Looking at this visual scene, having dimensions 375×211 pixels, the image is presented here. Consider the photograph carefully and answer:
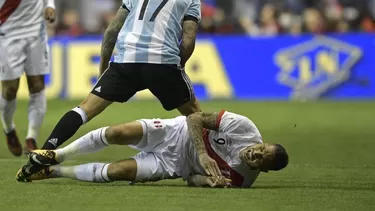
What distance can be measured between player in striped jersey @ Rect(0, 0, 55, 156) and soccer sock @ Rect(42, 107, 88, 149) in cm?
245

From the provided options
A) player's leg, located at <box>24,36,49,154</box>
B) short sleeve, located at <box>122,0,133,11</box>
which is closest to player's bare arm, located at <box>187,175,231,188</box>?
short sleeve, located at <box>122,0,133,11</box>

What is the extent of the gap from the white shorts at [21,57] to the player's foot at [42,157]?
9.81 feet

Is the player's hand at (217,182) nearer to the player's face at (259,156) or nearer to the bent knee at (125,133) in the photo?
the player's face at (259,156)

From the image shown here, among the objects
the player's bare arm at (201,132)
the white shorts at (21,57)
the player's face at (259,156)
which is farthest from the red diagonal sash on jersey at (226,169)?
the white shorts at (21,57)

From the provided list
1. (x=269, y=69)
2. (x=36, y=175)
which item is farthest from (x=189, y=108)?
(x=269, y=69)

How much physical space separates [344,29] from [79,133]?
9380mm

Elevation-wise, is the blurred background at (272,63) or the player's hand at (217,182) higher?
the player's hand at (217,182)

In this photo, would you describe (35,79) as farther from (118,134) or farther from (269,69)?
(269,69)

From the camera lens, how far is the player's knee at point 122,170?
8.49 metres

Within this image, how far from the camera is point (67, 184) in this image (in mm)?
8617

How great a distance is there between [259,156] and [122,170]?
44.2 inches

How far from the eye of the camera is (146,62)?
895 cm

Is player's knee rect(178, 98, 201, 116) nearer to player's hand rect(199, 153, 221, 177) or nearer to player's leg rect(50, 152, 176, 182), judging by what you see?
player's leg rect(50, 152, 176, 182)

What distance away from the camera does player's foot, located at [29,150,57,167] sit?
8328 millimetres
